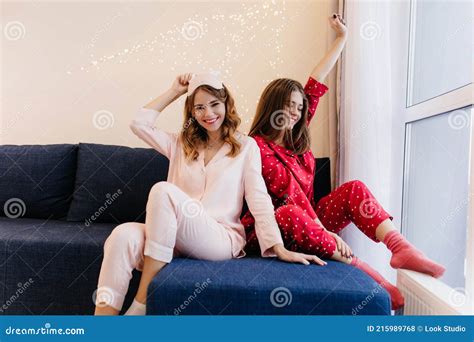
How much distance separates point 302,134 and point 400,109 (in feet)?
1.34

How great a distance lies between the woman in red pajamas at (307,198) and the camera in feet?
4.49

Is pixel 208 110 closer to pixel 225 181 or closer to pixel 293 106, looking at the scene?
pixel 225 181

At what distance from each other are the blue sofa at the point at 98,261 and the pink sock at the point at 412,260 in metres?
0.17

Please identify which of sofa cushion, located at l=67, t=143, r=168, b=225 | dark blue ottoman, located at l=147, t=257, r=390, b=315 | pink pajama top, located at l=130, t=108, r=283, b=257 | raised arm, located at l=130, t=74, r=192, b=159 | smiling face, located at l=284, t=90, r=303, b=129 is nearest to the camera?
dark blue ottoman, located at l=147, t=257, r=390, b=315

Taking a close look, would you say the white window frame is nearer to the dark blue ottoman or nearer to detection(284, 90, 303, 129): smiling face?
the dark blue ottoman

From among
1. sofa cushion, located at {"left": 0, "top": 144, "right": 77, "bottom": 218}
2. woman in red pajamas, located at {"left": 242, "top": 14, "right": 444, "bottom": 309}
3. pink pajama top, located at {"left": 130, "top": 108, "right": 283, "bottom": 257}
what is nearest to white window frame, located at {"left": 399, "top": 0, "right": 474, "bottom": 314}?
woman in red pajamas, located at {"left": 242, "top": 14, "right": 444, "bottom": 309}

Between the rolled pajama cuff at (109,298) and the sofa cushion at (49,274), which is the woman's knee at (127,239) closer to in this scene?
the rolled pajama cuff at (109,298)

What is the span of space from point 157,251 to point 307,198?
66cm

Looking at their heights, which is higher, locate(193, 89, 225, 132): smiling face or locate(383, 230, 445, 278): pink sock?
locate(193, 89, 225, 132): smiling face

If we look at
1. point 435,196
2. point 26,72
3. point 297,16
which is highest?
point 297,16

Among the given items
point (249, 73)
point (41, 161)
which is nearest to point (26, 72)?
point (41, 161)

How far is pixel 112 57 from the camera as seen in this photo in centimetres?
221

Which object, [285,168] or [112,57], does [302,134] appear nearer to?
[285,168]

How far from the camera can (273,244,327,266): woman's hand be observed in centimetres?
128
